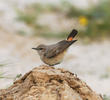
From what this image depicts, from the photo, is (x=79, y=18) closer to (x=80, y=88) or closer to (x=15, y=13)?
(x=15, y=13)

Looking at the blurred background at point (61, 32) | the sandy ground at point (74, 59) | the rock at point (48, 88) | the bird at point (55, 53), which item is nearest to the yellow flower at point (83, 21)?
the blurred background at point (61, 32)

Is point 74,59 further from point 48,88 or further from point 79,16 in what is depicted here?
point 48,88

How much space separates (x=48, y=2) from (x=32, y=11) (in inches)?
31.8

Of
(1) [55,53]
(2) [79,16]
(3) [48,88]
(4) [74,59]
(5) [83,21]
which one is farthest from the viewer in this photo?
(2) [79,16]

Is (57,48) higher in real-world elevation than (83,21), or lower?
lower

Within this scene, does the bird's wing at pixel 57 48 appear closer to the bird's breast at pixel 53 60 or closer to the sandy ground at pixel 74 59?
the bird's breast at pixel 53 60

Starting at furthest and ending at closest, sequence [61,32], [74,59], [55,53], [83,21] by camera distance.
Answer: [83,21]
[61,32]
[74,59]
[55,53]

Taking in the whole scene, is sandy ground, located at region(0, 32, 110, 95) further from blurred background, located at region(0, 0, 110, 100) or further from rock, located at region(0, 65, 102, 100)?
rock, located at region(0, 65, 102, 100)

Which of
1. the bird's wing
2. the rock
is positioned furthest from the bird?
the rock

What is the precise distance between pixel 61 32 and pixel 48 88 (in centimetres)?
799

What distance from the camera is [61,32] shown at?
42.7ft

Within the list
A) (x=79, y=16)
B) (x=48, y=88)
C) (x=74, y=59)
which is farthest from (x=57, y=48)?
(x=79, y=16)

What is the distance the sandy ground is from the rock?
3.18m

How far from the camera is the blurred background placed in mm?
10398
